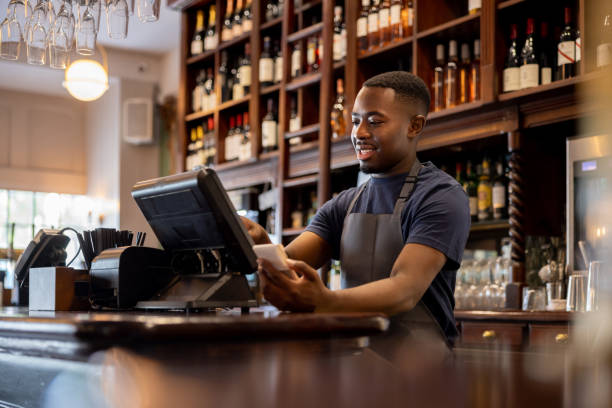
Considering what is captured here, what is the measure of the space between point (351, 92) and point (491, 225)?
3.59 ft

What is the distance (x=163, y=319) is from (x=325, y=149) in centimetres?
329

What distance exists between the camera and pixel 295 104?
198 inches

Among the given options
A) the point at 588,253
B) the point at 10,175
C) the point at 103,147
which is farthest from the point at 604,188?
the point at 10,175

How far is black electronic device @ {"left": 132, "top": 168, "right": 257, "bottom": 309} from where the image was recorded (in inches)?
65.6

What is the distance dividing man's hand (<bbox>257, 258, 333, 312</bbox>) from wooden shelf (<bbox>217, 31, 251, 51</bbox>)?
4.05 meters

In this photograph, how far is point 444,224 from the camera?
1.83 meters

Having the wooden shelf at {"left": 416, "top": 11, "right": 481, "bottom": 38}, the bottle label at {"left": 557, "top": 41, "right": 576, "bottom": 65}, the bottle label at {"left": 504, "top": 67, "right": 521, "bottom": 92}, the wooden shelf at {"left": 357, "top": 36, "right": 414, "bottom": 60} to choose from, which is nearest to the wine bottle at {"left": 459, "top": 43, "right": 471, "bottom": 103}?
the wooden shelf at {"left": 416, "top": 11, "right": 481, "bottom": 38}

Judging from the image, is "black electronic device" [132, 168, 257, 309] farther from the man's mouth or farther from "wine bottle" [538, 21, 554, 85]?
"wine bottle" [538, 21, 554, 85]

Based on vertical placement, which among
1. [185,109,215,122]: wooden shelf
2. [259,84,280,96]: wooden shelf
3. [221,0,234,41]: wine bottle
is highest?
[221,0,234,41]: wine bottle

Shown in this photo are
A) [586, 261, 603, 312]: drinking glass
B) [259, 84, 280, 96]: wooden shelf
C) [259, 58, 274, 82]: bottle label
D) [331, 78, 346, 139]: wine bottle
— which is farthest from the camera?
[259, 58, 274, 82]: bottle label

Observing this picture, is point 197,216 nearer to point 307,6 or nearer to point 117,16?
point 117,16

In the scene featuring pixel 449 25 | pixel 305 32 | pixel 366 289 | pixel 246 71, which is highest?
pixel 305 32

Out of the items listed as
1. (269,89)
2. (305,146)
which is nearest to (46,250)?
(305,146)

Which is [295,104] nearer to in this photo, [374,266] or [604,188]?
[604,188]
